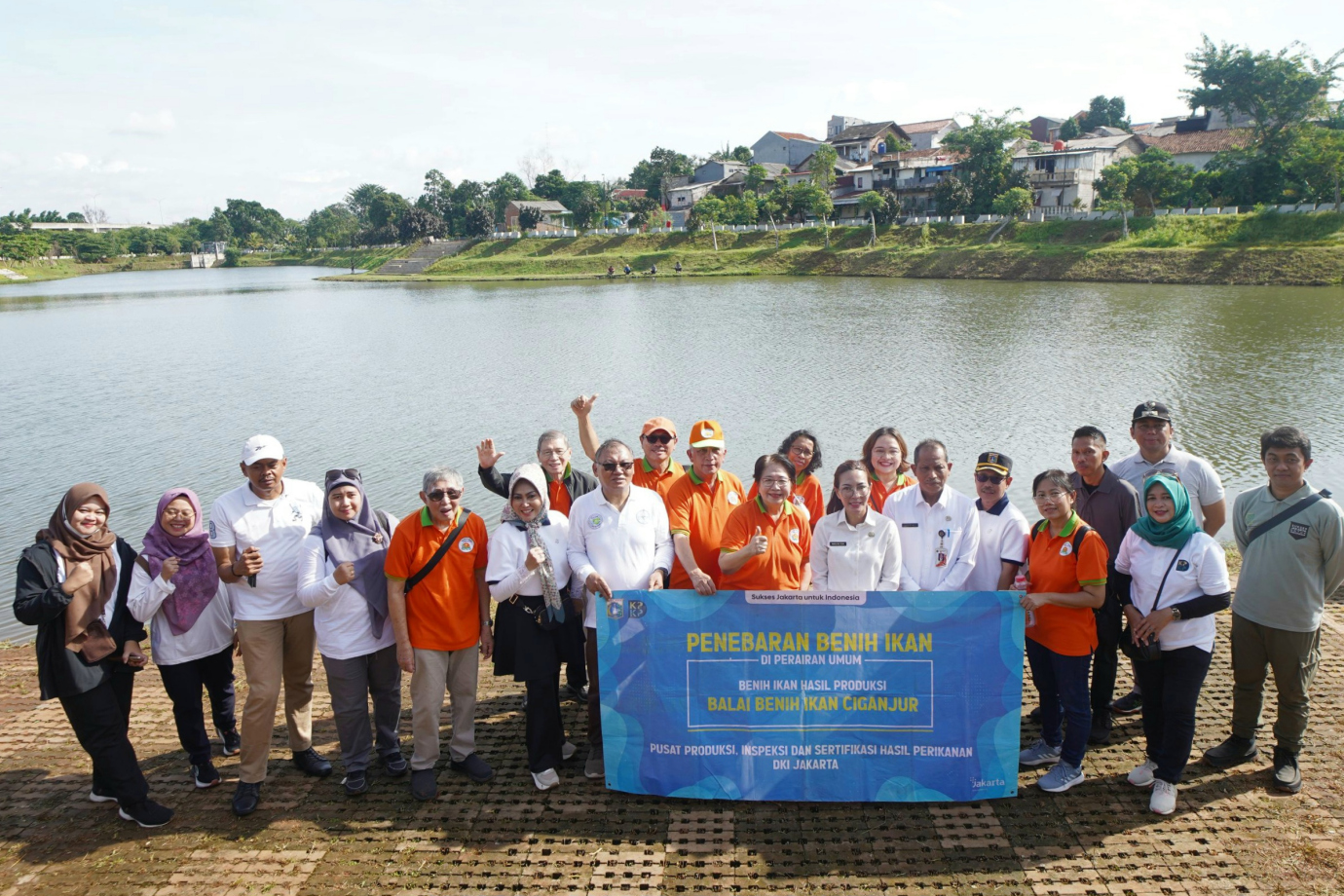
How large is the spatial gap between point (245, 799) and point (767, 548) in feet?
10.9

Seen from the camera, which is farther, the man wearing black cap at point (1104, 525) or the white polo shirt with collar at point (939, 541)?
the man wearing black cap at point (1104, 525)

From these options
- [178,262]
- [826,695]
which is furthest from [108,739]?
[178,262]

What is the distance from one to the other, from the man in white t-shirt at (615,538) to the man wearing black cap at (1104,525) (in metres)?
2.72

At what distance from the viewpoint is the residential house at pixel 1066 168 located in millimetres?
64688

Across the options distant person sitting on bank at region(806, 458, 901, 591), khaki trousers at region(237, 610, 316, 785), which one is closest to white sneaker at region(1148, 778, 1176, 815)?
distant person sitting on bank at region(806, 458, 901, 591)

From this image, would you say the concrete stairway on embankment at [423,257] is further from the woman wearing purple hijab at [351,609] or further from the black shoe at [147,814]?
the black shoe at [147,814]

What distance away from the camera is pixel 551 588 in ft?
15.8

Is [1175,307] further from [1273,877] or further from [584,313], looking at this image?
[1273,877]

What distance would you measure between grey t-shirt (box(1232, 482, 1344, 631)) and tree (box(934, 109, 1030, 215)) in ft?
195

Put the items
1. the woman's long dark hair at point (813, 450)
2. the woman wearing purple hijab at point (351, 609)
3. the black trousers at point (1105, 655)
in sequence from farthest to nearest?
the woman's long dark hair at point (813, 450) < the black trousers at point (1105, 655) < the woman wearing purple hijab at point (351, 609)

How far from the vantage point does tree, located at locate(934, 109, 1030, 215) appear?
59.3 meters

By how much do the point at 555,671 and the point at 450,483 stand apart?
129 centimetres

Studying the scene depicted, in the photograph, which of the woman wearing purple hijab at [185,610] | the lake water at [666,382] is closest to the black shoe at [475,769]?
the woman wearing purple hijab at [185,610]

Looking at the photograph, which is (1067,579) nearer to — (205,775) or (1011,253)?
(205,775)
